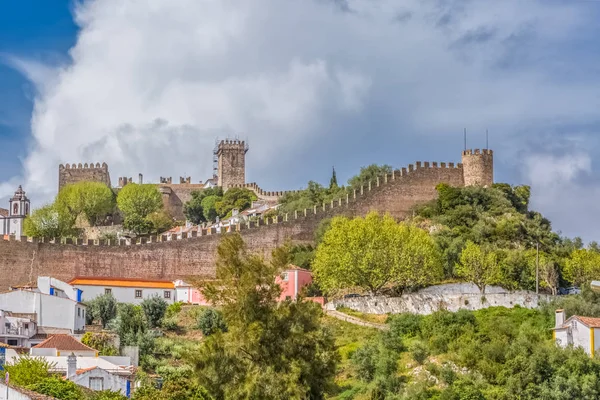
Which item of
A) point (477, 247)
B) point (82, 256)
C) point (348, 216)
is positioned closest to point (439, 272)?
point (477, 247)

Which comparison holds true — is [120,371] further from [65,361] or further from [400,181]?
[400,181]

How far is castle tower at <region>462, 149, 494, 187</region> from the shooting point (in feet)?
230

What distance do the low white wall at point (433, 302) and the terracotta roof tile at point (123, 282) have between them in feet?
34.1

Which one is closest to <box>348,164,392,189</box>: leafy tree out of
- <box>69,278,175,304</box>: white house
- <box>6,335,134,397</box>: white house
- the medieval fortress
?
the medieval fortress

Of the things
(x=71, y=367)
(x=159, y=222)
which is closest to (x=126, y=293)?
(x=71, y=367)

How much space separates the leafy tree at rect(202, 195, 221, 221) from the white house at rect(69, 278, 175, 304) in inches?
1129

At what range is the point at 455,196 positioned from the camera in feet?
220

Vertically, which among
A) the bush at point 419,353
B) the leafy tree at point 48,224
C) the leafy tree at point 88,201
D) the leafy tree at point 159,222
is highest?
the leafy tree at point 88,201

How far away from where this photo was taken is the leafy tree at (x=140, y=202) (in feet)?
274

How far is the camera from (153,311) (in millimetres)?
53344

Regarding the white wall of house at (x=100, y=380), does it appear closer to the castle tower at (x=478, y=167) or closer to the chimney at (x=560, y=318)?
the chimney at (x=560, y=318)

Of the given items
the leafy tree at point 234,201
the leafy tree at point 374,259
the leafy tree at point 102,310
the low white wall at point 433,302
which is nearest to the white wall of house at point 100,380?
the leafy tree at point 102,310

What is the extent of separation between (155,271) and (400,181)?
16160 mm

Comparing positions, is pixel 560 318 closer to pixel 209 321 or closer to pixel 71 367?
pixel 209 321
